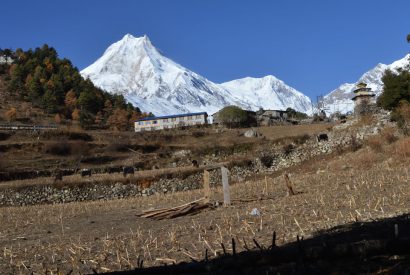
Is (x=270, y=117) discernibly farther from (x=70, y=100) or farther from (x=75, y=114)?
Result: (x=70, y=100)

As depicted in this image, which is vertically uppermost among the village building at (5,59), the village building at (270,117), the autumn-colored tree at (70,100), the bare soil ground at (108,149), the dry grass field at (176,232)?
the village building at (5,59)

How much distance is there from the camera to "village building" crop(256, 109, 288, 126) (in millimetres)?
107088

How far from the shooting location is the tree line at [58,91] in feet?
383

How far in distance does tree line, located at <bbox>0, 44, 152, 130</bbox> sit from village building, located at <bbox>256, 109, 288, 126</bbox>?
31.1m

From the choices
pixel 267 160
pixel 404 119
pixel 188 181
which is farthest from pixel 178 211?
pixel 267 160

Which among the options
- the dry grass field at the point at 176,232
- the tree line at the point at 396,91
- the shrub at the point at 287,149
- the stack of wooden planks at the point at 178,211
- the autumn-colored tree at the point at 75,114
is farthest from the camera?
the autumn-colored tree at the point at 75,114

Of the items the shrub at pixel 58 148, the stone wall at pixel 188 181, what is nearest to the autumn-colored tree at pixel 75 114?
the shrub at pixel 58 148

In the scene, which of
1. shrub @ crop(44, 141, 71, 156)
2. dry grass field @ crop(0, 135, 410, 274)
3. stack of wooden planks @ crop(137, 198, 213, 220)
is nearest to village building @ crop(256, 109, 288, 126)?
shrub @ crop(44, 141, 71, 156)

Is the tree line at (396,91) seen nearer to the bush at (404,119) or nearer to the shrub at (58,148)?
the bush at (404,119)

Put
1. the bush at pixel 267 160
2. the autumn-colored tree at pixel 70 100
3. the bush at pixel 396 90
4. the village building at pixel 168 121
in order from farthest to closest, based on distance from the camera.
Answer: the autumn-colored tree at pixel 70 100
the village building at pixel 168 121
the bush at pixel 267 160
the bush at pixel 396 90

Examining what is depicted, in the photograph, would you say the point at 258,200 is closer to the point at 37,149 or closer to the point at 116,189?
the point at 116,189

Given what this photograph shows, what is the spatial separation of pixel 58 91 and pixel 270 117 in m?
56.8

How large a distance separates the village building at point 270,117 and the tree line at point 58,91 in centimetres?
3106

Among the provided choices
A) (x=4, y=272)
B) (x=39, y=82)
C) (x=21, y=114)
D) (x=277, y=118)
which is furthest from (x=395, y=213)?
(x=39, y=82)
